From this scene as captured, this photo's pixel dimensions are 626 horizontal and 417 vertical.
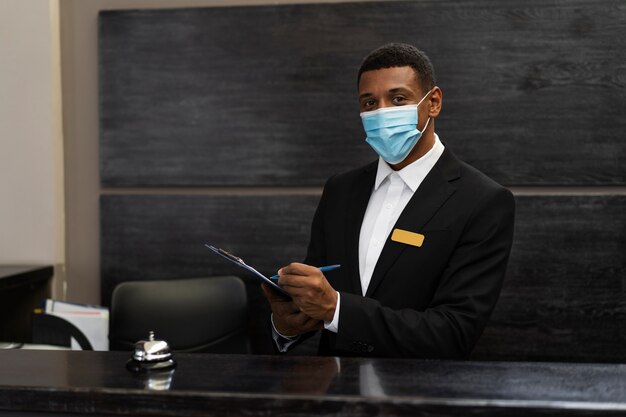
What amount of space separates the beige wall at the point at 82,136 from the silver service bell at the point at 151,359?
1761 mm

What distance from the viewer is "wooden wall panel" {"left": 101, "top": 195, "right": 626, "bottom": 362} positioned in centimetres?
252

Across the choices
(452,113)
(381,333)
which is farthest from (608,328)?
(381,333)

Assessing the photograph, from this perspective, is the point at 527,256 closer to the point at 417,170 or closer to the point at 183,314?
the point at 417,170

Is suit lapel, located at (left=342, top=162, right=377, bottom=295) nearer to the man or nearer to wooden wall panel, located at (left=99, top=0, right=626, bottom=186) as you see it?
the man

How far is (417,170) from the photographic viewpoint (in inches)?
67.1

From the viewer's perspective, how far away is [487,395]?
3.22ft

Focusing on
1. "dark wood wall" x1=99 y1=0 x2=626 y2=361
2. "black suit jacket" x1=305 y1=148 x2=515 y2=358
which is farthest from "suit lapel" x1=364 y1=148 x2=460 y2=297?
"dark wood wall" x1=99 y1=0 x2=626 y2=361

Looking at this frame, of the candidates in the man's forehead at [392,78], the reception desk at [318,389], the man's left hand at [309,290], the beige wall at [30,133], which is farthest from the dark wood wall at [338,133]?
the reception desk at [318,389]

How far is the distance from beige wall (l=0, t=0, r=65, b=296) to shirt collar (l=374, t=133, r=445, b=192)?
62.1 inches

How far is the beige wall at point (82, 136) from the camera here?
109 inches

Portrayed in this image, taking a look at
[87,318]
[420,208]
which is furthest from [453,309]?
[87,318]

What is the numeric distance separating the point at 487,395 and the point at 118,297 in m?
1.73

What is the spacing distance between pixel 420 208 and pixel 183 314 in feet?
3.80

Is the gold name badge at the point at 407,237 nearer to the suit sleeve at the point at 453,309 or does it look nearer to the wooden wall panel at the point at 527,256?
the suit sleeve at the point at 453,309
